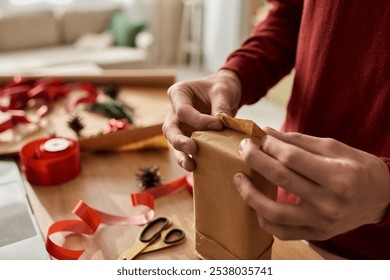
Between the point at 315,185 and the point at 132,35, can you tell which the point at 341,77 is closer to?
the point at 315,185

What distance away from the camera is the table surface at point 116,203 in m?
0.62

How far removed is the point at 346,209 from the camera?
409 millimetres

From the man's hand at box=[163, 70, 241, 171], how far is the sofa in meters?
2.48

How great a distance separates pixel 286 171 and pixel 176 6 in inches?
156

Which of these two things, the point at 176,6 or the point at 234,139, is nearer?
the point at 234,139

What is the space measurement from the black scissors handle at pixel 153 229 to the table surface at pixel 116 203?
0.02 m

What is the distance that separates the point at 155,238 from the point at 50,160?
0.27 metres

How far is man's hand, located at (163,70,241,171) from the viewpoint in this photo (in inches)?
20.9

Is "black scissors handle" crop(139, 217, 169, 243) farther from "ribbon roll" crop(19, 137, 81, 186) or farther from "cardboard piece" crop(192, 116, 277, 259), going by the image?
"ribbon roll" crop(19, 137, 81, 186)

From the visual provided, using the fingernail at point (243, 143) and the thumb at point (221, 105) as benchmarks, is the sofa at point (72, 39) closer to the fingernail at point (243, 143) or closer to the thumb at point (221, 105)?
the thumb at point (221, 105)

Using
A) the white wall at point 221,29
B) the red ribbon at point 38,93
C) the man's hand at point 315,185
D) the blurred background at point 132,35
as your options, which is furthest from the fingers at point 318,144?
the white wall at point 221,29

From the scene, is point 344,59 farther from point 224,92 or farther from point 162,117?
point 162,117

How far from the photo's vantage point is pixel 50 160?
0.76m
